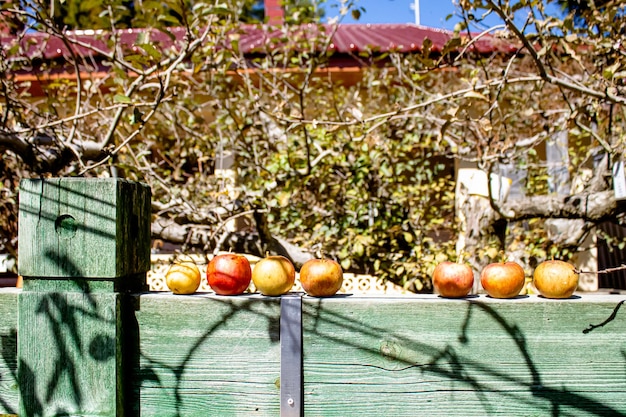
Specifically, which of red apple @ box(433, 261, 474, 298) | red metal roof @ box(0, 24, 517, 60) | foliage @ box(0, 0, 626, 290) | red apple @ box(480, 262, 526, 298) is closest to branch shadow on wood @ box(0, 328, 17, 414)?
red apple @ box(433, 261, 474, 298)

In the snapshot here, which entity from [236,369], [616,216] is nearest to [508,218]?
[616,216]

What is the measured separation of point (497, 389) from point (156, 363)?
0.80 metres

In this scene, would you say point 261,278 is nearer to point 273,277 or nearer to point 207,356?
point 273,277

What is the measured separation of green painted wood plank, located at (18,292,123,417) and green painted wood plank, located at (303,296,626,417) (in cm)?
45

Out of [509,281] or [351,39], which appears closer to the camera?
[509,281]

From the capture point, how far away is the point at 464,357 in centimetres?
122

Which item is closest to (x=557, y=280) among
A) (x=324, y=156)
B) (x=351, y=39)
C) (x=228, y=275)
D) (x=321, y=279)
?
(x=321, y=279)

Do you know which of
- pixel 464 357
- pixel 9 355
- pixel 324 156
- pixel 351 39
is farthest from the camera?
pixel 351 39

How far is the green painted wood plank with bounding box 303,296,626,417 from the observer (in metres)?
1.21

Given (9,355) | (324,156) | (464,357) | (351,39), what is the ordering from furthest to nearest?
(351,39) → (324,156) → (9,355) → (464,357)

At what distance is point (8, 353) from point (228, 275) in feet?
1.89

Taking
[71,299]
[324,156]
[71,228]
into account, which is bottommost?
[71,299]

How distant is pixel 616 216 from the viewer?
349 centimetres

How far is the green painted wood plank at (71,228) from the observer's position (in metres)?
1.25
